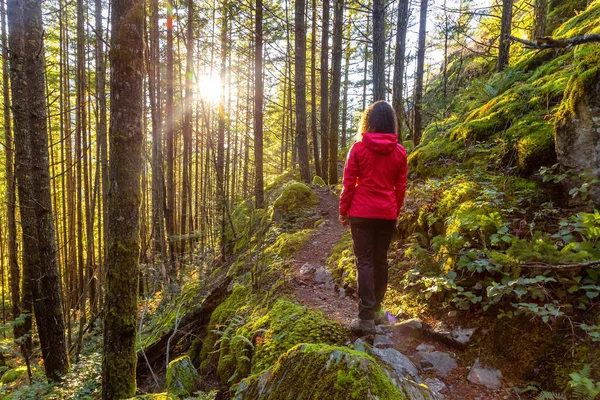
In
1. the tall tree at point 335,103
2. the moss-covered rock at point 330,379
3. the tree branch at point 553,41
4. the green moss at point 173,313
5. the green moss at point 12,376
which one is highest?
the tall tree at point 335,103

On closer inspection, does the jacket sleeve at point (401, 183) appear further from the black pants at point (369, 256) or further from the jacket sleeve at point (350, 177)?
the jacket sleeve at point (350, 177)

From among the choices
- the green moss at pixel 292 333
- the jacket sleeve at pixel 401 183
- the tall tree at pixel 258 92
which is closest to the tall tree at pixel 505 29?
the tall tree at pixel 258 92

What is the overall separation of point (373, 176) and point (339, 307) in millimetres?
1703

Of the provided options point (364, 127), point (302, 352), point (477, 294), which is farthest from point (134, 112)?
point (477, 294)

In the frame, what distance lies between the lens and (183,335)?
493 centimetres

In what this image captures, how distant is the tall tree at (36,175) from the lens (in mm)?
4695

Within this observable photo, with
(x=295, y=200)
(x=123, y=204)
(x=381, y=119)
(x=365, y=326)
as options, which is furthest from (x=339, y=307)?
(x=295, y=200)

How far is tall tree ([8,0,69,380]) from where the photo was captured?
4695 mm

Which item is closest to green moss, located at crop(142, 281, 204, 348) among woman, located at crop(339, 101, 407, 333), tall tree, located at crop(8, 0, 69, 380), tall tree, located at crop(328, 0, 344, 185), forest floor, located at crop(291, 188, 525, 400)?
tall tree, located at crop(8, 0, 69, 380)

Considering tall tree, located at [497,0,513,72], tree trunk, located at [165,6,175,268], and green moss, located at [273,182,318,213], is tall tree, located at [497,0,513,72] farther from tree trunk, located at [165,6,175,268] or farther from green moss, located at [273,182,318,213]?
tree trunk, located at [165,6,175,268]

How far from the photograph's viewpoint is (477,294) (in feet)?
9.37

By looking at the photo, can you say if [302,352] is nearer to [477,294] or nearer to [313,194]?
[477,294]

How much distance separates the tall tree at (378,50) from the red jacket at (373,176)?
14.7 ft

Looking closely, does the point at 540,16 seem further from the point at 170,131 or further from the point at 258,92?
the point at 170,131
